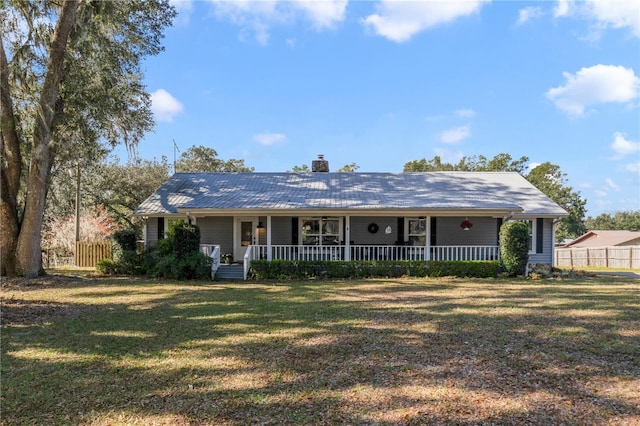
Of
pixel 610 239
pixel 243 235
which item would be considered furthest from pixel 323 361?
pixel 610 239

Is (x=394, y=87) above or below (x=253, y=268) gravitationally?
above

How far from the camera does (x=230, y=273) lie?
13.8 m

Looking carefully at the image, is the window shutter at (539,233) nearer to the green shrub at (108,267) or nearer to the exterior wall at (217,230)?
the exterior wall at (217,230)

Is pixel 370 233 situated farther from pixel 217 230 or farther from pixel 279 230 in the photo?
pixel 217 230

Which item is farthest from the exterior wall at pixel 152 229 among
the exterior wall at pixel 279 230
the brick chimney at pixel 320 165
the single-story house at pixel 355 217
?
the brick chimney at pixel 320 165

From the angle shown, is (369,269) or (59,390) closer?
(59,390)

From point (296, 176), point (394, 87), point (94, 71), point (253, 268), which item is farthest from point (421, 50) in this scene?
point (94, 71)

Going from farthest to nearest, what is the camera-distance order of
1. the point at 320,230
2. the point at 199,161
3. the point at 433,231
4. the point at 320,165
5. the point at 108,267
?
the point at 199,161 → the point at 320,165 → the point at 320,230 → the point at 433,231 → the point at 108,267

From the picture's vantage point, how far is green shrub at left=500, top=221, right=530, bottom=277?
12797 mm

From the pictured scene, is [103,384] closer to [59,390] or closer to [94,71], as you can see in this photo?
[59,390]

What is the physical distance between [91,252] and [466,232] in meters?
16.6

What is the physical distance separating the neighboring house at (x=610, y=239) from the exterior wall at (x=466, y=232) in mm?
22593

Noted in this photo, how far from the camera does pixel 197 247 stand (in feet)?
43.5

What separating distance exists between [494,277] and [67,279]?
13647mm
